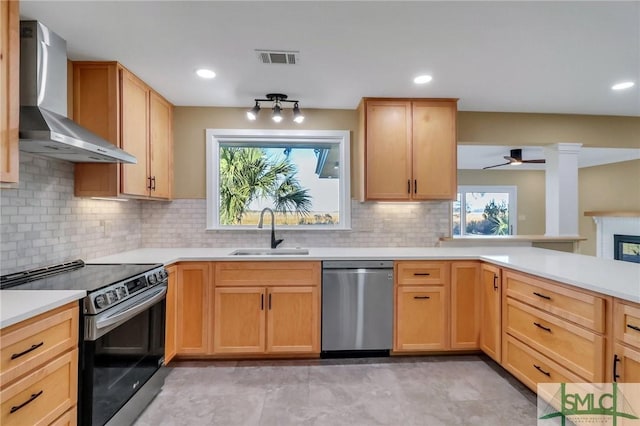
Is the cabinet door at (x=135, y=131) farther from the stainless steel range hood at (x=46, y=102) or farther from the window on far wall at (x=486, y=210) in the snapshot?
the window on far wall at (x=486, y=210)

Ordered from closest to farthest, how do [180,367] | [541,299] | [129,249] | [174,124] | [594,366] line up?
[594,366]
[541,299]
[180,367]
[129,249]
[174,124]

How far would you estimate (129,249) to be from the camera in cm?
301

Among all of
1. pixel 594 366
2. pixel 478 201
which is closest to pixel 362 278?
pixel 594 366

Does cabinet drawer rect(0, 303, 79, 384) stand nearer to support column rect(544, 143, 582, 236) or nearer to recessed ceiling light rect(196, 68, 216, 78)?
recessed ceiling light rect(196, 68, 216, 78)

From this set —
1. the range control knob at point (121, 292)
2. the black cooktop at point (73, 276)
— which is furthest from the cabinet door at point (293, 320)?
the range control knob at point (121, 292)

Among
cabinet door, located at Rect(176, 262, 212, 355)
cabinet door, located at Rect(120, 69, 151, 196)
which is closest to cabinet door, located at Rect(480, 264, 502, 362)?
cabinet door, located at Rect(176, 262, 212, 355)

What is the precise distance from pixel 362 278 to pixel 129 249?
2264 mm

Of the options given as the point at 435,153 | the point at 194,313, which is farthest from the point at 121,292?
the point at 435,153

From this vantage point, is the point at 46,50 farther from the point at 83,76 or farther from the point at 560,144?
the point at 560,144

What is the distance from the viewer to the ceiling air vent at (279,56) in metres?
2.15

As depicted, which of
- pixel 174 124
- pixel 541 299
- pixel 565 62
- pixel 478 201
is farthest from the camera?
pixel 478 201

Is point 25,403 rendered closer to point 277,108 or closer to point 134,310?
point 134,310

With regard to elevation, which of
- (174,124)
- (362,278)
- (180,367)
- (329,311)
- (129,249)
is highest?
(174,124)

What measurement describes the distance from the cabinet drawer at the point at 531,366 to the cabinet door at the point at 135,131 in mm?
3159
